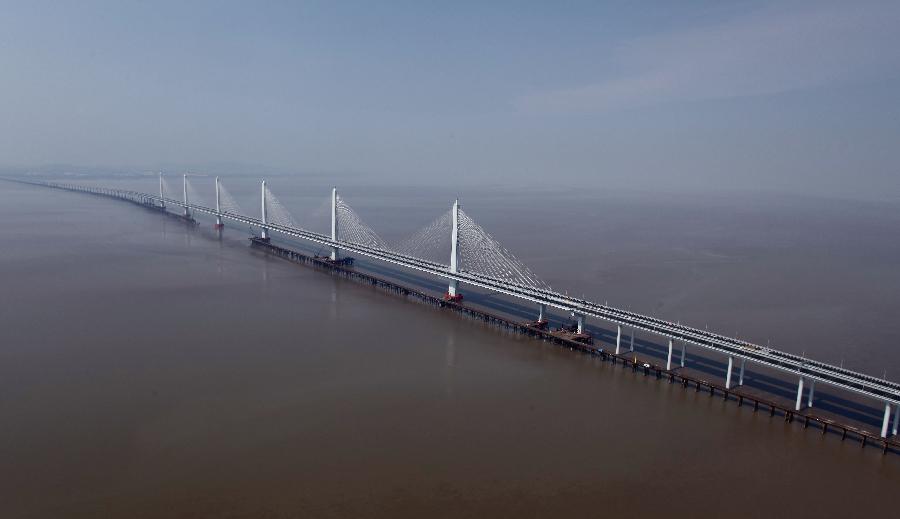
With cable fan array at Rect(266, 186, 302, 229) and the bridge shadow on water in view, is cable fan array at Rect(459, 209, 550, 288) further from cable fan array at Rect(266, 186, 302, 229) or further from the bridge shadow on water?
cable fan array at Rect(266, 186, 302, 229)

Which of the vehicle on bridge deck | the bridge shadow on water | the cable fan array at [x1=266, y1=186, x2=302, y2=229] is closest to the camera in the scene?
the bridge shadow on water

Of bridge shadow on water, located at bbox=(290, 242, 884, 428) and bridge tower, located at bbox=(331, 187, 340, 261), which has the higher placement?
bridge tower, located at bbox=(331, 187, 340, 261)

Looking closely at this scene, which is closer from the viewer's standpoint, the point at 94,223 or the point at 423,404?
the point at 423,404

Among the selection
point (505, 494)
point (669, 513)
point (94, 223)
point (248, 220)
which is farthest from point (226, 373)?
point (94, 223)

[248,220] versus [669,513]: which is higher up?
[248,220]

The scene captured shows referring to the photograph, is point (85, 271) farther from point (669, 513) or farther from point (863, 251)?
point (863, 251)

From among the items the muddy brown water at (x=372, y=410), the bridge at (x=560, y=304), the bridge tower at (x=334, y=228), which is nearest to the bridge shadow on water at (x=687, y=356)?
the bridge at (x=560, y=304)

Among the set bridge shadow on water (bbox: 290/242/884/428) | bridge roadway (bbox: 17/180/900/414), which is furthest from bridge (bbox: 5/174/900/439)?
bridge shadow on water (bbox: 290/242/884/428)

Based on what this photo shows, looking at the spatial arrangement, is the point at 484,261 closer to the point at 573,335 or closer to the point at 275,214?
the point at 573,335
